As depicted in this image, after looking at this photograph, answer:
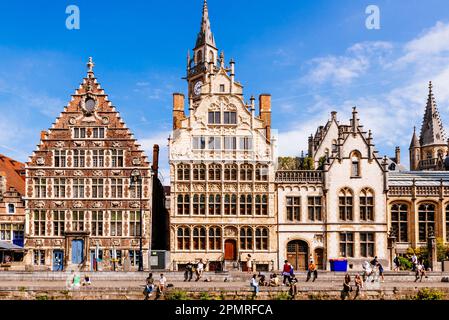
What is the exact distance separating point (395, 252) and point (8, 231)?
33497mm

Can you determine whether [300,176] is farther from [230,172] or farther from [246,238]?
[246,238]

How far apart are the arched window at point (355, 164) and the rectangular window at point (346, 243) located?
202 inches

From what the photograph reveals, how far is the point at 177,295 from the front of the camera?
111 ft

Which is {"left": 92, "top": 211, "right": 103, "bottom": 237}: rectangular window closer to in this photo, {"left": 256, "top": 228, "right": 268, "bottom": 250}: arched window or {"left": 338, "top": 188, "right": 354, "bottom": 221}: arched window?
{"left": 256, "top": 228, "right": 268, "bottom": 250}: arched window

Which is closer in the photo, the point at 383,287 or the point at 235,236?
the point at 383,287

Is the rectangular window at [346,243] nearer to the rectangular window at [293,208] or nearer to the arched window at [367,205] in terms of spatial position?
the arched window at [367,205]

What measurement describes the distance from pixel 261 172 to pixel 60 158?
1723 centimetres

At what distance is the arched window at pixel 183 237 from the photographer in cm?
5447

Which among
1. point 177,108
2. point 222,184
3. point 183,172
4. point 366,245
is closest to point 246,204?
point 222,184

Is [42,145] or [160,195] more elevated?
[42,145]

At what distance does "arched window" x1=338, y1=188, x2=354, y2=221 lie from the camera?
181ft
